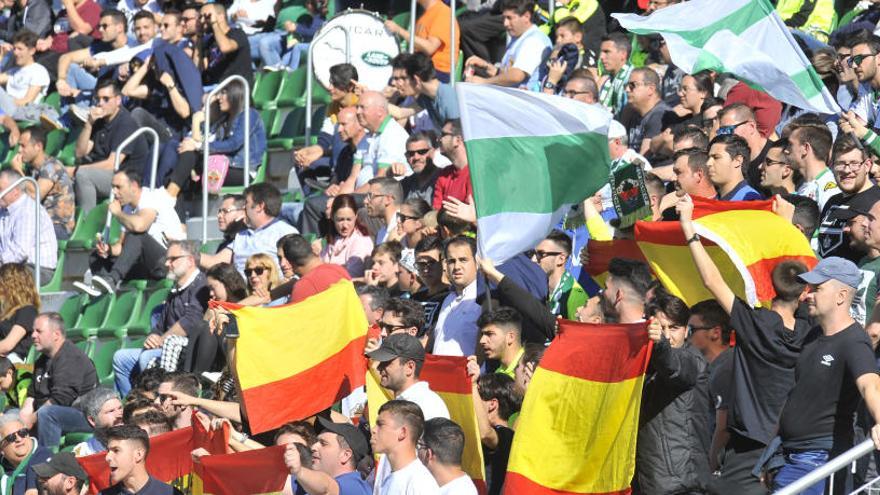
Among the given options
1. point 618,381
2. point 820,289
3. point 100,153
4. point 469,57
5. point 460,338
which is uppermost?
point 820,289

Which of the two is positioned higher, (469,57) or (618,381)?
(618,381)

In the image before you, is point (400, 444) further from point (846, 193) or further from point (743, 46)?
point (743, 46)

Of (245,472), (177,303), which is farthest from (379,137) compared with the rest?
(245,472)

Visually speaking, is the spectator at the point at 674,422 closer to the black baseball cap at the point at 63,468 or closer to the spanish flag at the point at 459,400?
the spanish flag at the point at 459,400

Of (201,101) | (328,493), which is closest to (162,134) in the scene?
(201,101)

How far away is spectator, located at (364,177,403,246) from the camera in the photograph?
45.3 feet

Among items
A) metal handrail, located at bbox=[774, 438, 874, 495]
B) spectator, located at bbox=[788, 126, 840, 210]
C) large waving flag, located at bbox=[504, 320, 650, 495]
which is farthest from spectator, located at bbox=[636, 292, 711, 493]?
spectator, located at bbox=[788, 126, 840, 210]

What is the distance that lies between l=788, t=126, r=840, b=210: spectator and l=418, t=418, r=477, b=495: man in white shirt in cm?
313

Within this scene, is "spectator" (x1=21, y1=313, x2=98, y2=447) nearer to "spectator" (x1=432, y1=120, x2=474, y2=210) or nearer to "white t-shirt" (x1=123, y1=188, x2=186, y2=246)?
"white t-shirt" (x1=123, y1=188, x2=186, y2=246)

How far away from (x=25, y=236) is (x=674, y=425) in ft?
30.9

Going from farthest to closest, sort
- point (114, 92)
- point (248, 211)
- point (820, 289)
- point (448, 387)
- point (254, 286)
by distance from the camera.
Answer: point (114, 92) < point (248, 211) < point (254, 286) < point (448, 387) < point (820, 289)

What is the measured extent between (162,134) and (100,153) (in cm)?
90

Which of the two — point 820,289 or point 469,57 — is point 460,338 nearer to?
point 820,289

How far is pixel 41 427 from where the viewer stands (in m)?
14.1
